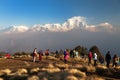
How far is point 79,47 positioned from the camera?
112 m

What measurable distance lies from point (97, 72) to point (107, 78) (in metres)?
3.52

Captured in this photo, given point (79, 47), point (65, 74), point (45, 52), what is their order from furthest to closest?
1. point (79, 47)
2. point (45, 52)
3. point (65, 74)

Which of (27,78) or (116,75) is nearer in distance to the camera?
(27,78)

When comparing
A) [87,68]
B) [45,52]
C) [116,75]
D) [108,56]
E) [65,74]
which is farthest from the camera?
[45,52]

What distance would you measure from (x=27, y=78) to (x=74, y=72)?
4279mm

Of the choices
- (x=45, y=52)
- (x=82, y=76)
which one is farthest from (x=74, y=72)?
(x=45, y=52)

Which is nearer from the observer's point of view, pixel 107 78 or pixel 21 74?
pixel 107 78

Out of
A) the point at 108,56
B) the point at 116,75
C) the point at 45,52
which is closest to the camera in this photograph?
the point at 116,75

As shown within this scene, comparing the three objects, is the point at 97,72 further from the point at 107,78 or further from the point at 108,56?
the point at 108,56

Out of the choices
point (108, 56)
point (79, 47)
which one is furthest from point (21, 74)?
point (79, 47)

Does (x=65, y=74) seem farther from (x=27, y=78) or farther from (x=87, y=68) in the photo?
(x=87, y=68)

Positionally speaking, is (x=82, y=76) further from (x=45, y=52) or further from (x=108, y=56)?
(x=45, y=52)

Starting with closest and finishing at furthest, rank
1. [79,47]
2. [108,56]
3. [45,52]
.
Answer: [108,56] → [45,52] → [79,47]

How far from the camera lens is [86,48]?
11488 centimetres
